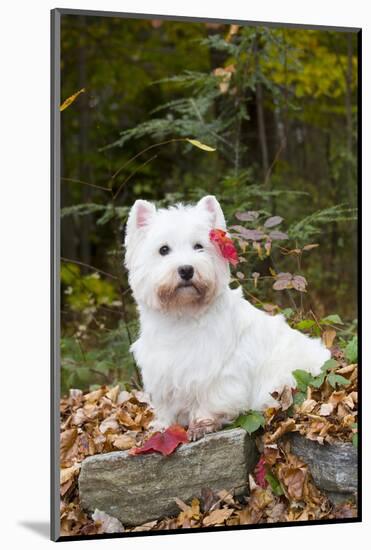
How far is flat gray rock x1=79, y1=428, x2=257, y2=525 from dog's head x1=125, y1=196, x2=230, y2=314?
626 mm

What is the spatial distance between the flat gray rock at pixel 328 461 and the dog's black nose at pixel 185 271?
95 centimetres

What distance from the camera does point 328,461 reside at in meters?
4.15

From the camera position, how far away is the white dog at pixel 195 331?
154 inches

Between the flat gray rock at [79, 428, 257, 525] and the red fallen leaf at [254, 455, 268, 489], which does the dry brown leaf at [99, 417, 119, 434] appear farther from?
the red fallen leaf at [254, 455, 268, 489]

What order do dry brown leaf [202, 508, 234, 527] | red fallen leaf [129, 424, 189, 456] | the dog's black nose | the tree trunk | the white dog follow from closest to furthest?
the dog's black nose → the white dog → red fallen leaf [129, 424, 189, 456] → dry brown leaf [202, 508, 234, 527] → the tree trunk

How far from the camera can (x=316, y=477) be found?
4168 mm

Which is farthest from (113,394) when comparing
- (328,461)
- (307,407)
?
(328,461)

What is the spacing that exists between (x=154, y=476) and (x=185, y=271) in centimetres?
95

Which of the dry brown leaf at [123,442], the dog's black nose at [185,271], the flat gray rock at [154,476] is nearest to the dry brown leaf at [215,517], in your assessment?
the flat gray rock at [154,476]

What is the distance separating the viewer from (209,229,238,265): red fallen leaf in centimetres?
398

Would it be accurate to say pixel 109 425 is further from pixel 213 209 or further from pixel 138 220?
pixel 213 209

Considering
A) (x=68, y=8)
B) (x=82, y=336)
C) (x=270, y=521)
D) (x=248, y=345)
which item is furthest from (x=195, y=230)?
(x=82, y=336)

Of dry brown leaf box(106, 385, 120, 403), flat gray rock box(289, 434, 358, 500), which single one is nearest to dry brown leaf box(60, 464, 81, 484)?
dry brown leaf box(106, 385, 120, 403)

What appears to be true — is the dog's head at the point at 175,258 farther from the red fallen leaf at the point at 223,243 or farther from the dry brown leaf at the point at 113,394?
the dry brown leaf at the point at 113,394
